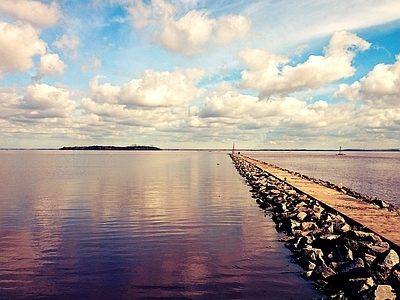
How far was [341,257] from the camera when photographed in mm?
10469

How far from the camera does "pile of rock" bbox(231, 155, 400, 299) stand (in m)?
8.34

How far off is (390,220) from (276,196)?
8872mm

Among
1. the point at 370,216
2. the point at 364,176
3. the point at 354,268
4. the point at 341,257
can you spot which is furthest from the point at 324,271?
the point at 364,176

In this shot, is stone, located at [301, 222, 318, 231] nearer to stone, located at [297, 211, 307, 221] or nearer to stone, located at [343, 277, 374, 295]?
stone, located at [297, 211, 307, 221]

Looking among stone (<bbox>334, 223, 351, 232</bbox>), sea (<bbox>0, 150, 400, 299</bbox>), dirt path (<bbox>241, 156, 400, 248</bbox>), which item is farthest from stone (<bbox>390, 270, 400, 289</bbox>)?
stone (<bbox>334, 223, 351, 232</bbox>)

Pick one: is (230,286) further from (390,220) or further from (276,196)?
(276,196)

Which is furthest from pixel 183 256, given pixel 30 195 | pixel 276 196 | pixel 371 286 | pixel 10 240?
pixel 30 195

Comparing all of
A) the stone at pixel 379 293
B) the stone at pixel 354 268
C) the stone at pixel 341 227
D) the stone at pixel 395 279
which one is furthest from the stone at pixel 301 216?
the stone at pixel 379 293

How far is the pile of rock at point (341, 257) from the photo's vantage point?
8.34 m

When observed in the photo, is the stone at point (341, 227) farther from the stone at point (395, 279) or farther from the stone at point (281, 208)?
the stone at point (281, 208)

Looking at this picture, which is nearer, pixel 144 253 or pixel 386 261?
pixel 386 261

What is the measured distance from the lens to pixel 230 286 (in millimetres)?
9070

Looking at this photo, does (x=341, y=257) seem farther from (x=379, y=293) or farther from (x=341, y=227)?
(x=341, y=227)

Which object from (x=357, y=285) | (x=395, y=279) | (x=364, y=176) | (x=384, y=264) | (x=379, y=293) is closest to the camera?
(x=379, y=293)
